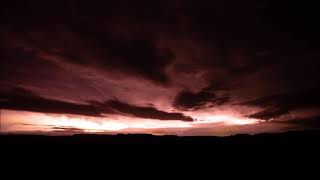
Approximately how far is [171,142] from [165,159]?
0.57 metres

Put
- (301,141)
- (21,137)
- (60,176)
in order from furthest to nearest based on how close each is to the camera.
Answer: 1. (301,141)
2. (21,137)
3. (60,176)

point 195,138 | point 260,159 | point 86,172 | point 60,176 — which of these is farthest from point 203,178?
point 60,176

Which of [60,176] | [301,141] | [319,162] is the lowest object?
[60,176]

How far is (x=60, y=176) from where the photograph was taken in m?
8.08

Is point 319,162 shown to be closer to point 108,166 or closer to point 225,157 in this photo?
point 225,157

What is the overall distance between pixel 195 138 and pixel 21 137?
485 cm

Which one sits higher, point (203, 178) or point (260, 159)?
point (260, 159)

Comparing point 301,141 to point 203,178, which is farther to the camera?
point 301,141

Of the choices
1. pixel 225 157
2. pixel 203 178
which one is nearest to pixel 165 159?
pixel 203 178

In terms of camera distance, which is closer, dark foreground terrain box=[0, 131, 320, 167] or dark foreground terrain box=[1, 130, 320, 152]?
dark foreground terrain box=[0, 131, 320, 167]

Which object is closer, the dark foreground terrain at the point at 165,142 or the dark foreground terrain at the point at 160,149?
the dark foreground terrain at the point at 160,149

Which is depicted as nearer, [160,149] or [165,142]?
[160,149]

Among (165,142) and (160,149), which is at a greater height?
(165,142)

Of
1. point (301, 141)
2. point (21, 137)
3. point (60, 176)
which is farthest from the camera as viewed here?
point (301, 141)
